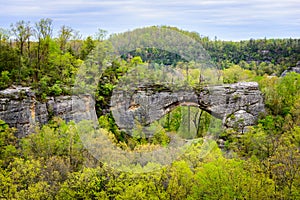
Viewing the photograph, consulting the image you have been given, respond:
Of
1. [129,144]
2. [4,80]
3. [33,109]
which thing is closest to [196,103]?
[129,144]

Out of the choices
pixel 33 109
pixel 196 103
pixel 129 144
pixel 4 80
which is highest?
pixel 4 80

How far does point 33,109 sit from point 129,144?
990cm

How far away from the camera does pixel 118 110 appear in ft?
137

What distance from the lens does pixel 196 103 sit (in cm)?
4362

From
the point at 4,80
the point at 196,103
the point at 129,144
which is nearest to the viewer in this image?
the point at 129,144

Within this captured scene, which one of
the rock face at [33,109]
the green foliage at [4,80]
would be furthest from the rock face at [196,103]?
the green foliage at [4,80]

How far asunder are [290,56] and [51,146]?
61.4 metres

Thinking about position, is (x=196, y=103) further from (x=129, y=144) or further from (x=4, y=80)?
(x=4, y=80)

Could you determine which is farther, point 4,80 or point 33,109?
point 4,80

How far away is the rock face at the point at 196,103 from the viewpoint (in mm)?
41519

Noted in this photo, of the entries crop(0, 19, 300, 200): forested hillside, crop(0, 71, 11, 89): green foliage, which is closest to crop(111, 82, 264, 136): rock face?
crop(0, 19, 300, 200): forested hillside

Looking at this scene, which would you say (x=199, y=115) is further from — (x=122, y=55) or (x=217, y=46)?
(x=217, y=46)

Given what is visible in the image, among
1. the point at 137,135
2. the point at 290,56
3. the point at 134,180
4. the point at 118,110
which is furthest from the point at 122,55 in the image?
the point at 290,56

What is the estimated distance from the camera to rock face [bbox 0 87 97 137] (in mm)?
35219
